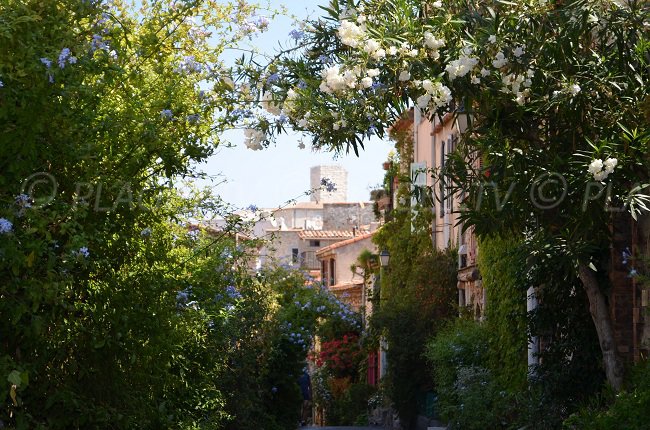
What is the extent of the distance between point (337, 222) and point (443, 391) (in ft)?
157

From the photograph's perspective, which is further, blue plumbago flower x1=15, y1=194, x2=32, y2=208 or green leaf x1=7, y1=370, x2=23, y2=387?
blue plumbago flower x1=15, y1=194, x2=32, y2=208

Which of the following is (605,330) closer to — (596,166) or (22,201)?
(596,166)

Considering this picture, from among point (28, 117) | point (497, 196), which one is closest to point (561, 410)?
point (497, 196)

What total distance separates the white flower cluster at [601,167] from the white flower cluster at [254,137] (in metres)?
3.14

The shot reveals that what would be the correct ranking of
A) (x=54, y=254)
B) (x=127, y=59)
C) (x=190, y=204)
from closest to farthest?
(x=54, y=254) < (x=127, y=59) < (x=190, y=204)

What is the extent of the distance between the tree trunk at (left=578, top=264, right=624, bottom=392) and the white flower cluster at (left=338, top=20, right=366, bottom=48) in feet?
11.4

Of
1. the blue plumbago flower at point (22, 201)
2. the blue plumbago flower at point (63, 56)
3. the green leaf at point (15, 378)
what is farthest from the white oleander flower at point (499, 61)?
the green leaf at point (15, 378)

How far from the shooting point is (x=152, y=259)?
8.91 metres

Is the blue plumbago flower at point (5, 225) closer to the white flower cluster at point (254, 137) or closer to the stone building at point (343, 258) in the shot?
the white flower cluster at point (254, 137)

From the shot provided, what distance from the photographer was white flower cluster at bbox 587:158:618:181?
9258 millimetres

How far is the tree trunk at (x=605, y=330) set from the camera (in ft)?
35.9

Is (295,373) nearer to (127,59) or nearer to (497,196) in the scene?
(497,196)

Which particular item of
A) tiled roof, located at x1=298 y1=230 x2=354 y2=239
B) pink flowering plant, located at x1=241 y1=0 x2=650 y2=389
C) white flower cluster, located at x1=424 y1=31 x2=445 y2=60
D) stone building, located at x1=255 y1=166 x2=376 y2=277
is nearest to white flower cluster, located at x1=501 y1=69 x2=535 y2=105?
pink flowering plant, located at x1=241 y1=0 x2=650 y2=389

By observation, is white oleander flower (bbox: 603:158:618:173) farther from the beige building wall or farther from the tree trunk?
the beige building wall
